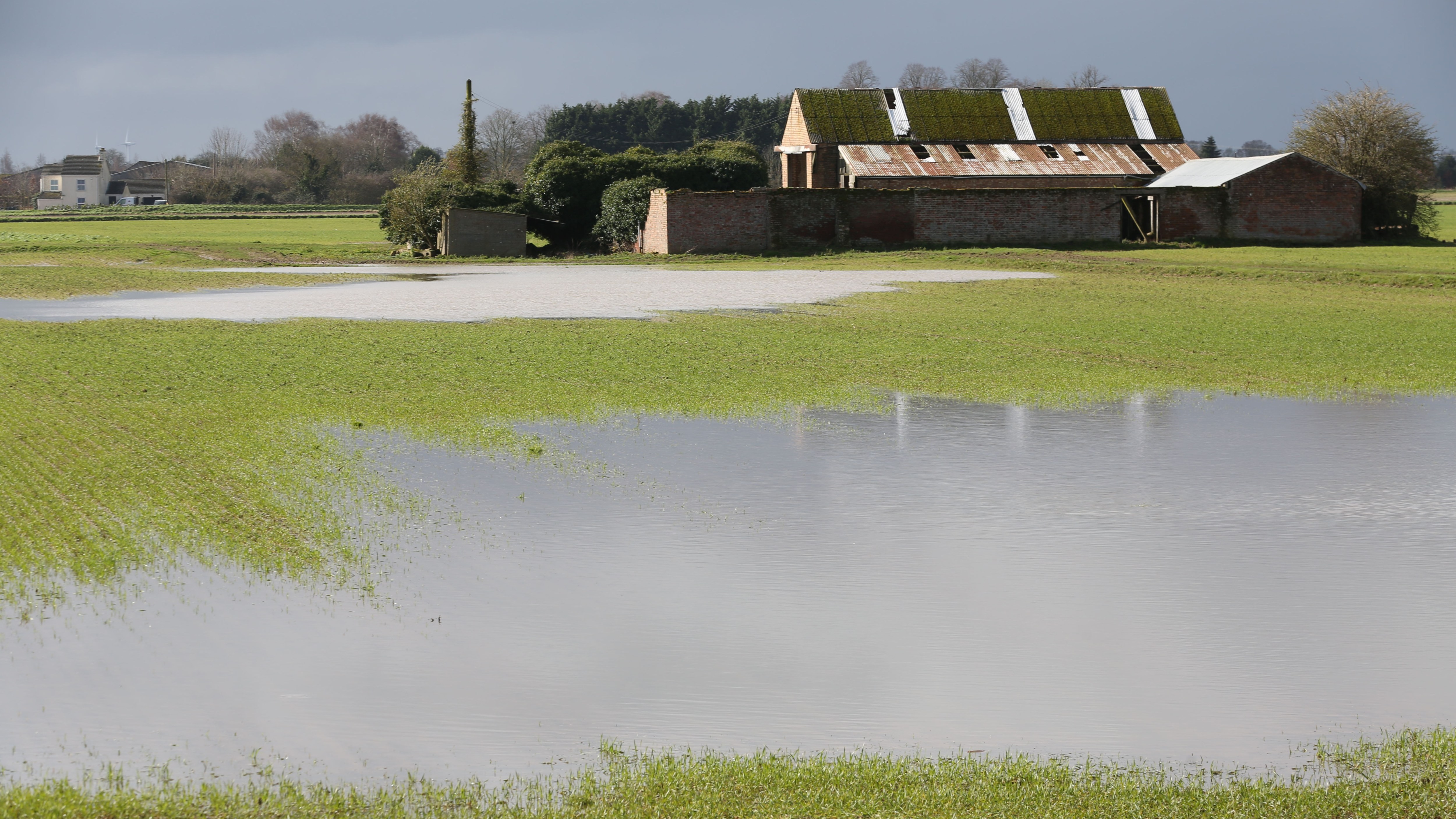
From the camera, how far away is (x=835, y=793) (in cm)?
490

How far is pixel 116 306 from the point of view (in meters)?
27.7

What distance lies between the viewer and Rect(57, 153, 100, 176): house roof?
539 ft

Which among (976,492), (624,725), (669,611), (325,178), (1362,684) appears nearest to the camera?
(624,725)

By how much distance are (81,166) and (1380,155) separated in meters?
152

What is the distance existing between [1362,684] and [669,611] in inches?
132

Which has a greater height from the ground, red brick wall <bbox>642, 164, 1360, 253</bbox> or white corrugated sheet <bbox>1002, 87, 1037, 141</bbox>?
white corrugated sheet <bbox>1002, 87, 1037, 141</bbox>

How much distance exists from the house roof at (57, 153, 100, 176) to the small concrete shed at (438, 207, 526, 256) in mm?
131467

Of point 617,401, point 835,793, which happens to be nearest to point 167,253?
point 617,401

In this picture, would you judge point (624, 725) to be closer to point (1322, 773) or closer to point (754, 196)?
point (1322, 773)

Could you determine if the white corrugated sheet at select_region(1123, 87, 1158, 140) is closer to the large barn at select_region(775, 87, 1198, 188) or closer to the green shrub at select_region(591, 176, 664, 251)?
the large barn at select_region(775, 87, 1198, 188)

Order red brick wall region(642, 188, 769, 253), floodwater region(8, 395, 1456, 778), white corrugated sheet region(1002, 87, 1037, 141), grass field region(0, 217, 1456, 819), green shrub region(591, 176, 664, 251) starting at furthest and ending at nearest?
white corrugated sheet region(1002, 87, 1037, 141)
green shrub region(591, 176, 664, 251)
red brick wall region(642, 188, 769, 253)
floodwater region(8, 395, 1456, 778)
grass field region(0, 217, 1456, 819)

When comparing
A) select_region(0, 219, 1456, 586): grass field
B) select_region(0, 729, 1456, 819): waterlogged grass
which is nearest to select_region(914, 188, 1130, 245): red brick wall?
select_region(0, 219, 1456, 586): grass field

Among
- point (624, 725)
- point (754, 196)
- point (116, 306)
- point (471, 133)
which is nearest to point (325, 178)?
point (471, 133)

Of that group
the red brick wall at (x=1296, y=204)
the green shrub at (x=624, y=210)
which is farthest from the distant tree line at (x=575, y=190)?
the red brick wall at (x=1296, y=204)
